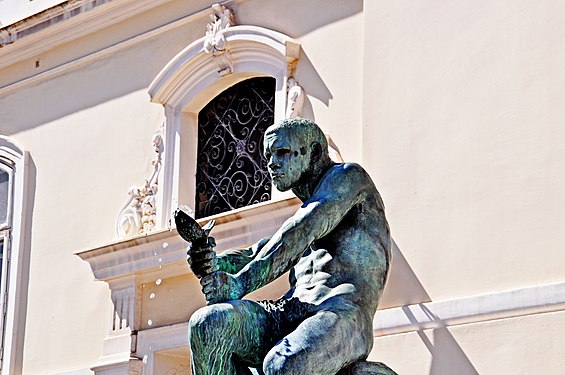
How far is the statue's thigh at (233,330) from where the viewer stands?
18.6 ft

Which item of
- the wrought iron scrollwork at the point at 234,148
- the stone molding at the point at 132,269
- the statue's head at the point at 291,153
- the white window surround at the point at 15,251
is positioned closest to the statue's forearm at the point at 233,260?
the statue's head at the point at 291,153

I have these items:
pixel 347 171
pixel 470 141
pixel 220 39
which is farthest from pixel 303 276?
pixel 220 39

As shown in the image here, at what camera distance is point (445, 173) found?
34.7ft

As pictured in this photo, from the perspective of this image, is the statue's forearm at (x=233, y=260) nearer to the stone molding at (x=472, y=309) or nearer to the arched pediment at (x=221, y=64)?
the stone molding at (x=472, y=309)

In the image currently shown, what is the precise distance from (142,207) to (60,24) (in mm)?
2274

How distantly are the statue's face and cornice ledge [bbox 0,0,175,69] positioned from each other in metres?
7.72

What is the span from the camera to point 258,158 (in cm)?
1261

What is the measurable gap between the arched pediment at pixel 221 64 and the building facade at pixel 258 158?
0.6 inches

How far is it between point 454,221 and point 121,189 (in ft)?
13.4

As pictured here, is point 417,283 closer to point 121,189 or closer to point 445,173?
point 445,173

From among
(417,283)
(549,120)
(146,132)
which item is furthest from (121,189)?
(549,120)

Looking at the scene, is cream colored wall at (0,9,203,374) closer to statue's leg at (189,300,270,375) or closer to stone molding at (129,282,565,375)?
stone molding at (129,282,565,375)

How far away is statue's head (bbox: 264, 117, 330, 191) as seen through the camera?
623 centimetres

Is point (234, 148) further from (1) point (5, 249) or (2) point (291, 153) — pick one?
(2) point (291, 153)
